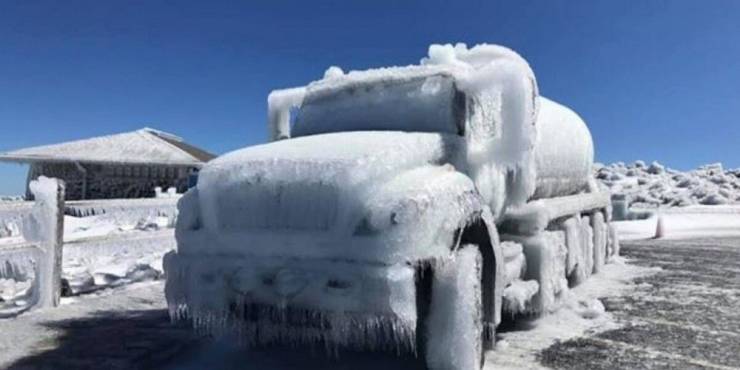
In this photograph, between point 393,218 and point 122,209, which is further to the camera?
point 122,209

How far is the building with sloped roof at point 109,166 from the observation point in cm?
2605

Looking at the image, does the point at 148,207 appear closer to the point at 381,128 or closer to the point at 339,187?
the point at 381,128

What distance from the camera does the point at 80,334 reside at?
5871mm

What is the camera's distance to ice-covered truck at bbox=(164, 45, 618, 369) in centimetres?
361

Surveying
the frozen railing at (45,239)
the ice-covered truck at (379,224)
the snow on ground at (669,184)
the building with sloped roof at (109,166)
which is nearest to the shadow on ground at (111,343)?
the frozen railing at (45,239)

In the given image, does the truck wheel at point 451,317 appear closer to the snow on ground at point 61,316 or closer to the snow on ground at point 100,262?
the snow on ground at point 61,316

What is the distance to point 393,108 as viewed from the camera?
5.20 meters

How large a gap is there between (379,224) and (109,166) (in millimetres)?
25763

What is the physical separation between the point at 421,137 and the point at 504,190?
1193 millimetres

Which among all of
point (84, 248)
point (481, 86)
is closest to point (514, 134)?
point (481, 86)

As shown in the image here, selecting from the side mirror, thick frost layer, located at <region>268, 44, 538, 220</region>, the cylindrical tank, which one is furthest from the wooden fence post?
the cylindrical tank

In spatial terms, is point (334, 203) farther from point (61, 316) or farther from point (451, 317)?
point (61, 316)

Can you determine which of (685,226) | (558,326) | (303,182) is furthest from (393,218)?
(685,226)

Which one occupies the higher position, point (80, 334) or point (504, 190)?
point (504, 190)
